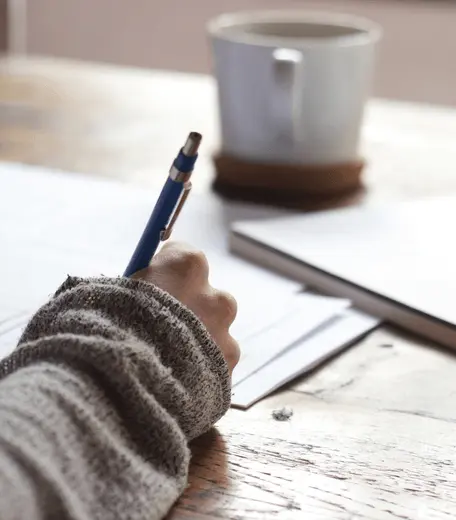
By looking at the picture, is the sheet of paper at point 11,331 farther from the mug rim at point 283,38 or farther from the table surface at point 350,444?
the mug rim at point 283,38

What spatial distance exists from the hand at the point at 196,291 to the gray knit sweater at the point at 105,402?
3cm

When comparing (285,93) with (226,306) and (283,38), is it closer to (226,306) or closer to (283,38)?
(283,38)

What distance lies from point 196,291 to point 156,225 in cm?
4

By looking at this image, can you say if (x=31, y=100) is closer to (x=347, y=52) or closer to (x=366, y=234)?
(x=347, y=52)

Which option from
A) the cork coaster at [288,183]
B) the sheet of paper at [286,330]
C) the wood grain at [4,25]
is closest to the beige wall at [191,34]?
the wood grain at [4,25]

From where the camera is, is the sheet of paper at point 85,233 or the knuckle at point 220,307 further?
the sheet of paper at point 85,233

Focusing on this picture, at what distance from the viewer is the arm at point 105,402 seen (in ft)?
1.17

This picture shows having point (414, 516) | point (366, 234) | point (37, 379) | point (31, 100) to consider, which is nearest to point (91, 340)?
point (37, 379)

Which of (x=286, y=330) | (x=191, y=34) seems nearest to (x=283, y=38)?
(x=286, y=330)

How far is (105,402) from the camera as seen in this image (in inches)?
15.9

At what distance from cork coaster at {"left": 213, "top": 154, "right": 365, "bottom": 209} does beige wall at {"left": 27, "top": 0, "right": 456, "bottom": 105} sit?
1212 millimetres

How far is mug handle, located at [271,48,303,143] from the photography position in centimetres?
86

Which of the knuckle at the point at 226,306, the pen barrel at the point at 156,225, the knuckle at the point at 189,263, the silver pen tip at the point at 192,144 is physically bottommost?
the knuckle at the point at 226,306

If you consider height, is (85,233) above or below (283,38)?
below
